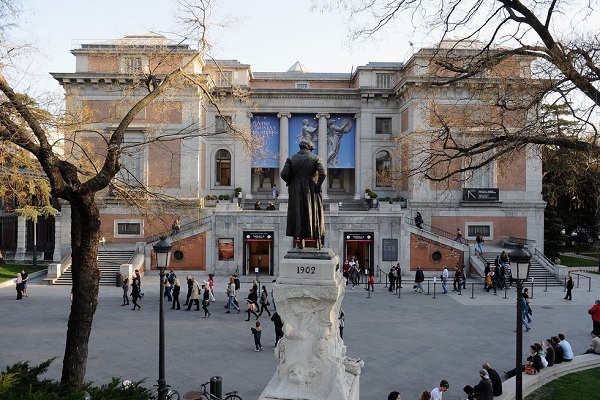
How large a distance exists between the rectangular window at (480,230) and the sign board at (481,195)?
1945mm

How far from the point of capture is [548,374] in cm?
1234

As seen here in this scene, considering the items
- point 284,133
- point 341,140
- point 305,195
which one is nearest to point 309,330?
point 305,195

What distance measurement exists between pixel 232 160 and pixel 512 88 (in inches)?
1157

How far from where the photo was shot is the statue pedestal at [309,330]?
7.75 meters

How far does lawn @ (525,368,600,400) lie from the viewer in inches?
432

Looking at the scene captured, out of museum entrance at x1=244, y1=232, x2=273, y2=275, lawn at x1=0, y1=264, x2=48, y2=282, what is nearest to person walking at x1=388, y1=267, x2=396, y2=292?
museum entrance at x1=244, y1=232, x2=273, y2=275

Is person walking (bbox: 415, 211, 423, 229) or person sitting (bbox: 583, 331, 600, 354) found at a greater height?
person walking (bbox: 415, 211, 423, 229)

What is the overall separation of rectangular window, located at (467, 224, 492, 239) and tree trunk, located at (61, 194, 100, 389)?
29.2m

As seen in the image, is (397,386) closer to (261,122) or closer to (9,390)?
(9,390)

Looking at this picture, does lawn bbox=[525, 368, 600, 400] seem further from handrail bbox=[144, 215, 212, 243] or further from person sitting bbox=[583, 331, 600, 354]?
handrail bbox=[144, 215, 212, 243]

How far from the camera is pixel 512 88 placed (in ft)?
37.5

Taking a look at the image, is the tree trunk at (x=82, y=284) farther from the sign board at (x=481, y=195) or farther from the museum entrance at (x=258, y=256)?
the sign board at (x=481, y=195)

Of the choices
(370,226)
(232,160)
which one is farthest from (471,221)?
(232,160)

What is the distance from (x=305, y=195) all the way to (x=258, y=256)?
23.6m
